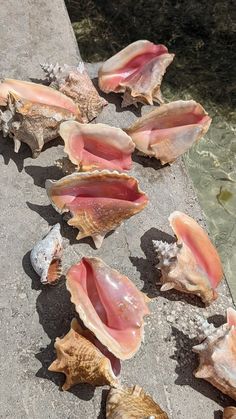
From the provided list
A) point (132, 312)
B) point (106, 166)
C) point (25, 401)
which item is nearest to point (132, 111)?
point (106, 166)

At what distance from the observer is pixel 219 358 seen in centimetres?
189

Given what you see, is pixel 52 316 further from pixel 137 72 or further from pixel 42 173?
pixel 137 72

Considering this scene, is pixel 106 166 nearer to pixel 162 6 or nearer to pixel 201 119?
pixel 201 119

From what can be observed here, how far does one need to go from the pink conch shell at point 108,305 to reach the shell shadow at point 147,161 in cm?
66

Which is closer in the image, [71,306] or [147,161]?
[71,306]

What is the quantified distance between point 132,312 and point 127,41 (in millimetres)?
1914

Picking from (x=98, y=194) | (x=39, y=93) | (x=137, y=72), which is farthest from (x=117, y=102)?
(x=98, y=194)

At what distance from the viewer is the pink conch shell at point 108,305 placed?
1846 millimetres

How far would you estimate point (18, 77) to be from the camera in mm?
2648

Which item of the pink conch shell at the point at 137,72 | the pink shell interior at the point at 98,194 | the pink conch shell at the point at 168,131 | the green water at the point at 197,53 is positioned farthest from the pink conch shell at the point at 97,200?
the green water at the point at 197,53

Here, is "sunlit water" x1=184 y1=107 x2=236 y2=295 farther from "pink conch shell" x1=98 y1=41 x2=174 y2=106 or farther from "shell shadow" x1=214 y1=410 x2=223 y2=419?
"shell shadow" x1=214 y1=410 x2=223 y2=419

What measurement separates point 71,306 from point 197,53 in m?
1.83

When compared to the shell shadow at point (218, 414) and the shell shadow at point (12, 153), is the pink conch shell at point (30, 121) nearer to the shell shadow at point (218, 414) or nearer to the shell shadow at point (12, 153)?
the shell shadow at point (12, 153)

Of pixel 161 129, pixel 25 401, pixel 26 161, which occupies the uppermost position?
pixel 161 129
